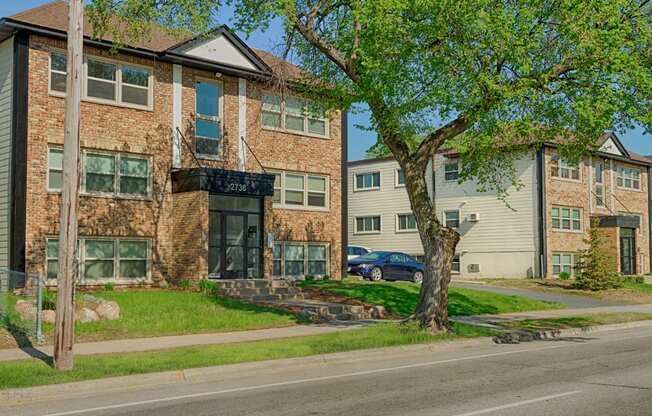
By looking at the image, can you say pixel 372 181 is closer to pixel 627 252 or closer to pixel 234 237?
pixel 627 252

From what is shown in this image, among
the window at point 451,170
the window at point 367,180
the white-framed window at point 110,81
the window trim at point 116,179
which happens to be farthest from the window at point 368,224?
the white-framed window at point 110,81

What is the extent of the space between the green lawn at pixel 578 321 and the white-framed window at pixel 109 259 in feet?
38.2

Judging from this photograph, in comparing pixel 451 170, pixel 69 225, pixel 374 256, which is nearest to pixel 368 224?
pixel 451 170

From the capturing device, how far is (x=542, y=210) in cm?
3997

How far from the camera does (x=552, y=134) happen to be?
1728 centimetres

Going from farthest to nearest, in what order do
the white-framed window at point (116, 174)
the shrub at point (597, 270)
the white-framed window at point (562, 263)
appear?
the white-framed window at point (562, 263) < the shrub at point (597, 270) < the white-framed window at point (116, 174)

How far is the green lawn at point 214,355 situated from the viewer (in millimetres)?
11406

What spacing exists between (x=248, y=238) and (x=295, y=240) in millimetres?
2770

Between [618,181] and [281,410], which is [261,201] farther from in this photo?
[618,181]

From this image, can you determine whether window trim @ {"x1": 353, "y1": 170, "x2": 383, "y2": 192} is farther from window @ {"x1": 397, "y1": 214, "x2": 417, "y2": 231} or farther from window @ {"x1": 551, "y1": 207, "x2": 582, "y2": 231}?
window @ {"x1": 551, "y1": 207, "x2": 582, "y2": 231}

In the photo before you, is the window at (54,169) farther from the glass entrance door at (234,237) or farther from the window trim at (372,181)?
the window trim at (372,181)

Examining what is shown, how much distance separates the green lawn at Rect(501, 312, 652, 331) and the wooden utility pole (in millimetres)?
11598

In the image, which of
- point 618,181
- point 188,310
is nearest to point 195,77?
point 188,310

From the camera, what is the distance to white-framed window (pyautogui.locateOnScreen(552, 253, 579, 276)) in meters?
40.8
